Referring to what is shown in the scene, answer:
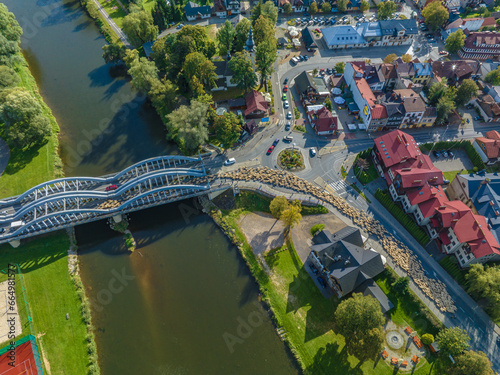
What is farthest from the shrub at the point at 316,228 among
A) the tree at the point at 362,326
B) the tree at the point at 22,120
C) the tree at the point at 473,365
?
the tree at the point at 22,120

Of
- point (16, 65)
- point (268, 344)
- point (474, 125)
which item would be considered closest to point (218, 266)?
point (268, 344)

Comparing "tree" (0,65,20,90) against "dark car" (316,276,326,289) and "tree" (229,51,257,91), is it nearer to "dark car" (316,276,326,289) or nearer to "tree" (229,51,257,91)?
"tree" (229,51,257,91)

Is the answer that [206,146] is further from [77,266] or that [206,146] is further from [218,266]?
[77,266]

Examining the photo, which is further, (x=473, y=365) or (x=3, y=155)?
(x=3, y=155)

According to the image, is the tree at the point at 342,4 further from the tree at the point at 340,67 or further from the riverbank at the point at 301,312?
the riverbank at the point at 301,312

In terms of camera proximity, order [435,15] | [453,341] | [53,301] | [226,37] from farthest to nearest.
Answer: [435,15], [226,37], [53,301], [453,341]

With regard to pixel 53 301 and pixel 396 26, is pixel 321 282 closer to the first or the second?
pixel 53 301

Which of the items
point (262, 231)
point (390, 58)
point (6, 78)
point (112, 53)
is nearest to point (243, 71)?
point (262, 231)

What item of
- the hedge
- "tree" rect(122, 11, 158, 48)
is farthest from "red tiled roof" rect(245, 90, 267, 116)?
"tree" rect(122, 11, 158, 48)
